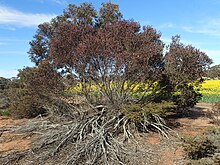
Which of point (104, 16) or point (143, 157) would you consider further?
point (104, 16)

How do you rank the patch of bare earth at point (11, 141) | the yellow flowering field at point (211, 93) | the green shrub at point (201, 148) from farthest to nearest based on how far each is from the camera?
the yellow flowering field at point (211, 93), the patch of bare earth at point (11, 141), the green shrub at point (201, 148)

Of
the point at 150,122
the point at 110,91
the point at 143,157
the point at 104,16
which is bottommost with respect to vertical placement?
the point at 143,157

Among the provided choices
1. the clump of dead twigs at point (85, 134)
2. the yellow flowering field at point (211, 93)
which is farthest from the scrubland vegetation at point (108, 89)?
the yellow flowering field at point (211, 93)

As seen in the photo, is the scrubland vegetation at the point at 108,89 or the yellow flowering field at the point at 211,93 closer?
the scrubland vegetation at the point at 108,89

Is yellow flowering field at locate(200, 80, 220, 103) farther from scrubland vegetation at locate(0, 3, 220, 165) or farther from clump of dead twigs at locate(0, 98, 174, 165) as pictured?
clump of dead twigs at locate(0, 98, 174, 165)

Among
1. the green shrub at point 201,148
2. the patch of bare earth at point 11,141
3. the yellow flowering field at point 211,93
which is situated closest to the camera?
the green shrub at point 201,148

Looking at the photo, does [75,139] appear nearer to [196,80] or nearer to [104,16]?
[196,80]

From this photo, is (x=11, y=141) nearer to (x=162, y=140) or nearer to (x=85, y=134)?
(x=85, y=134)

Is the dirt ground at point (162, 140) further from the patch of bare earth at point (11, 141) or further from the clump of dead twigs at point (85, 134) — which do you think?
the clump of dead twigs at point (85, 134)

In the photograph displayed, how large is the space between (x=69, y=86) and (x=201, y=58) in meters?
4.67

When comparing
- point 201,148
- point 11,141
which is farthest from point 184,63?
point 11,141

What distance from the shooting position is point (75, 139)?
7695 mm

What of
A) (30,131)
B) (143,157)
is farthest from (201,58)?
(30,131)

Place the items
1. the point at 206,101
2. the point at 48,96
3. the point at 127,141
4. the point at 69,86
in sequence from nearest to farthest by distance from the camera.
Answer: the point at 127,141
the point at 69,86
the point at 48,96
the point at 206,101
